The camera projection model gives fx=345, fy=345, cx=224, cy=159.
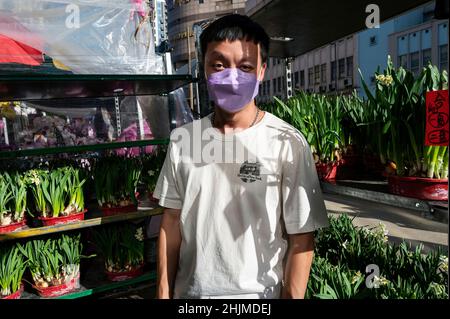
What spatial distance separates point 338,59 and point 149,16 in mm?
25094

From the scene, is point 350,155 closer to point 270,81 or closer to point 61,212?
point 61,212

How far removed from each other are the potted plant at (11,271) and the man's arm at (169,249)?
4.24 ft

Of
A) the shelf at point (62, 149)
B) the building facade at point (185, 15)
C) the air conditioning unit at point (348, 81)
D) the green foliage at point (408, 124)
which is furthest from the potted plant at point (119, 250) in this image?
the building facade at point (185, 15)

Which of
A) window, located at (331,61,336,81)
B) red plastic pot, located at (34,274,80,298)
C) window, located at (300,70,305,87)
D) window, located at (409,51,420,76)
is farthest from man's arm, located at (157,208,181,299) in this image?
window, located at (300,70,305,87)

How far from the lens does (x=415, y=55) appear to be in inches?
802

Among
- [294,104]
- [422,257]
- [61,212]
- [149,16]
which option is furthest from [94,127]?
[422,257]

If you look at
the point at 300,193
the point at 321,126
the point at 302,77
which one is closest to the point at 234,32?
the point at 300,193

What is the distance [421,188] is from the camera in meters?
1.23

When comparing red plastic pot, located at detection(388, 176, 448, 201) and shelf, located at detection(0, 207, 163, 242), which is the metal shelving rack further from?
red plastic pot, located at detection(388, 176, 448, 201)

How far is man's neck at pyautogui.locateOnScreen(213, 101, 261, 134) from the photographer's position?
1.28 meters

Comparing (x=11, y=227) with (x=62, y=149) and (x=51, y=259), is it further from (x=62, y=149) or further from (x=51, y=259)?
(x=62, y=149)

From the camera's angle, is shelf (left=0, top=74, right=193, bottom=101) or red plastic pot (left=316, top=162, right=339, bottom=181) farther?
shelf (left=0, top=74, right=193, bottom=101)

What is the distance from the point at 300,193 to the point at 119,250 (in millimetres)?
1695

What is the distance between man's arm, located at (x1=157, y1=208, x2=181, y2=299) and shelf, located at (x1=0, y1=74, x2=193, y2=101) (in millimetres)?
1235
